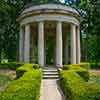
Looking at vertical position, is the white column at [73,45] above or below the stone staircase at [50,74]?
above

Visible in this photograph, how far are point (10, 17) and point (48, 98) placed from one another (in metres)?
32.7

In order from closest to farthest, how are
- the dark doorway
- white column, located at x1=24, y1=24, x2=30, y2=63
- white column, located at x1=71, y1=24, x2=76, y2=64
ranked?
white column, located at x1=24, y1=24, x2=30, y2=63, white column, located at x1=71, y1=24, x2=76, y2=64, the dark doorway

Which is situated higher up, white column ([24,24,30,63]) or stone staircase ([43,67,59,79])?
white column ([24,24,30,63])

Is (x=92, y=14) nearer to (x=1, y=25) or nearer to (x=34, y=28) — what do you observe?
(x=34, y=28)

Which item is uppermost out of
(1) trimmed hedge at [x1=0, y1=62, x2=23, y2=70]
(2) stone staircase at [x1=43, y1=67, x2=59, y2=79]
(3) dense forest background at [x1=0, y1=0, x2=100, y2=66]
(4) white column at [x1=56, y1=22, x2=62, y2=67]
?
(3) dense forest background at [x1=0, y1=0, x2=100, y2=66]

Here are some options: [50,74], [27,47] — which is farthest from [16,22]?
[50,74]

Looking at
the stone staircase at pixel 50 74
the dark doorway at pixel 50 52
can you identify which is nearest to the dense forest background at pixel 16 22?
the dark doorway at pixel 50 52

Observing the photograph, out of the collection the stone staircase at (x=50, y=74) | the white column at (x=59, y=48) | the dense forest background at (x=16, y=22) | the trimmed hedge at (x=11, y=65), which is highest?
the dense forest background at (x=16, y=22)

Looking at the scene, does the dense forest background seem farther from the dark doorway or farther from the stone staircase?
the stone staircase

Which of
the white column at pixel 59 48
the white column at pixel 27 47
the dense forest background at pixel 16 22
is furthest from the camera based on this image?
the dense forest background at pixel 16 22

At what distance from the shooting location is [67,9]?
29.2 meters

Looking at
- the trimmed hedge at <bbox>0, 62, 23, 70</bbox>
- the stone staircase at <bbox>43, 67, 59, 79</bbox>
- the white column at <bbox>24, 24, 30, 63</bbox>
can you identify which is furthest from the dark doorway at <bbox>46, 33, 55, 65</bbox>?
the stone staircase at <bbox>43, 67, 59, 79</bbox>

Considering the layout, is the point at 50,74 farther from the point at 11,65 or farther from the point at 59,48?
the point at 11,65

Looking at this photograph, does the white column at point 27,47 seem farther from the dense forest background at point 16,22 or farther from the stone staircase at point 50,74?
the dense forest background at point 16,22
